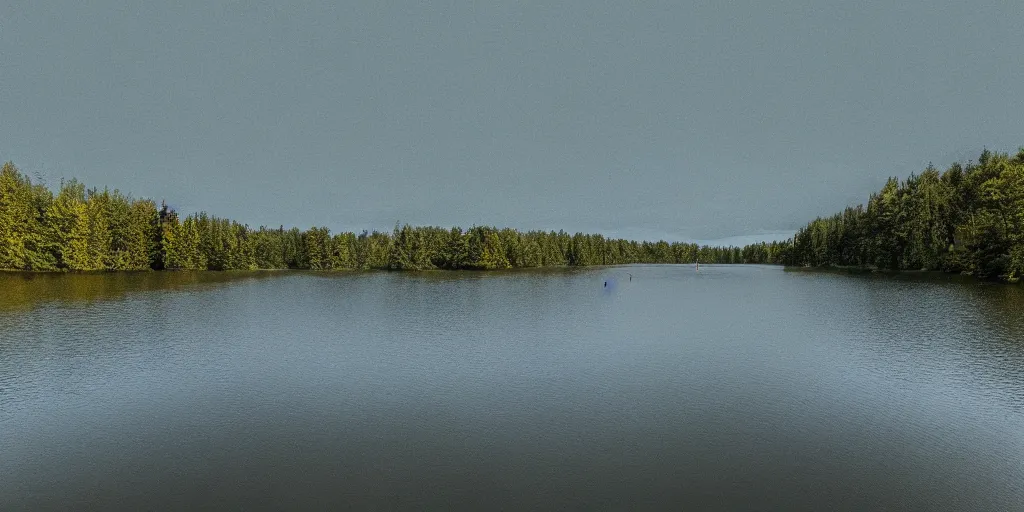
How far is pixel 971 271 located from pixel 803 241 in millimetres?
109772

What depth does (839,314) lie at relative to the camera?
4144cm

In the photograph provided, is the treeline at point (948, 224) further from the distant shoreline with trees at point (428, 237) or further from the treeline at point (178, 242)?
the treeline at point (178, 242)

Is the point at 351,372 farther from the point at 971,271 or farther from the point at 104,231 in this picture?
the point at 104,231

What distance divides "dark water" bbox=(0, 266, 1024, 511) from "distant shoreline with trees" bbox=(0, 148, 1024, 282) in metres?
62.5

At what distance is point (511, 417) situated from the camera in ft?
52.3

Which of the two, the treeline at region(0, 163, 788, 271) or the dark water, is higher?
the treeline at region(0, 163, 788, 271)

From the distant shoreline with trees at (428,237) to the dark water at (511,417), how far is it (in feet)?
205

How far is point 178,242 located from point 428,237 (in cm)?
7615

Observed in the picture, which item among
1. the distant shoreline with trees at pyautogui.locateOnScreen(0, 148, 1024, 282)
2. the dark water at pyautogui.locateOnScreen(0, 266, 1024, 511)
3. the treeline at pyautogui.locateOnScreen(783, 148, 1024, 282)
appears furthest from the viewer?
the distant shoreline with trees at pyautogui.locateOnScreen(0, 148, 1024, 282)

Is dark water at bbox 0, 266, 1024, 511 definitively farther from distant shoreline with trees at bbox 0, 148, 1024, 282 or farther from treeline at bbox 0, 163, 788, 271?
treeline at bbox 0, 163, 788, 271

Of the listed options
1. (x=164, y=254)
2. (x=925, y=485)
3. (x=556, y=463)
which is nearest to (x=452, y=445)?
(x=556, y=463)

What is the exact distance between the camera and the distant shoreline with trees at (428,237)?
257 feet

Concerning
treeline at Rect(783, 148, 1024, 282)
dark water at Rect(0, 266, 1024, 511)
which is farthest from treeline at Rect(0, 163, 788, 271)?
treeline at Rect(783, 148, 1024, 282)

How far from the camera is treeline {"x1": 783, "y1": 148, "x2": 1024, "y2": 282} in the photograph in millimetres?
72000
